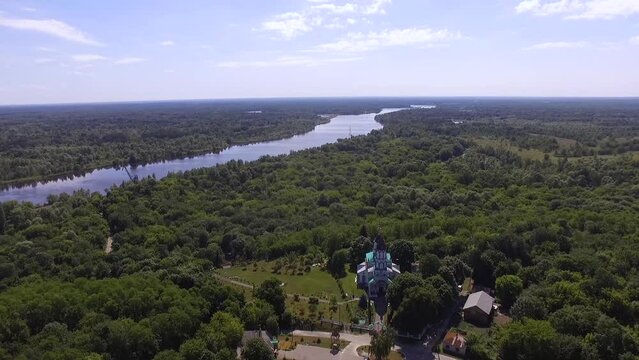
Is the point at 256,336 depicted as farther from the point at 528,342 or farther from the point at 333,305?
the point at 528,342

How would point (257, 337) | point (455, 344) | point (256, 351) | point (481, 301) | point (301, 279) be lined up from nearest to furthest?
1. point (256, 351)
2. point (257, 337)
3. point (455, 344)
4. point (481, 301)
5. point (301, 279)

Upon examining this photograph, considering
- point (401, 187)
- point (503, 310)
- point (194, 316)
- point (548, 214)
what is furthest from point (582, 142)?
point (194, 316)

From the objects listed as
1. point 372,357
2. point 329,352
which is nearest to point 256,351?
point 329,352

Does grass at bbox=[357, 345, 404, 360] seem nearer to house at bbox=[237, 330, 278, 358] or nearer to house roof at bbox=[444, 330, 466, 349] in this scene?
house roof at bbox=[444, 330, 466, 349]

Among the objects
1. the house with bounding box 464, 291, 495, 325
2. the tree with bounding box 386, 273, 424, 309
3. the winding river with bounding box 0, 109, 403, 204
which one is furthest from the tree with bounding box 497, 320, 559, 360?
the winding river with bounding box 0, 109, 403, 204

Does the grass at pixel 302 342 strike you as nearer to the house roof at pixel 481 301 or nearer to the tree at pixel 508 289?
the house roof at pixel 481 301
